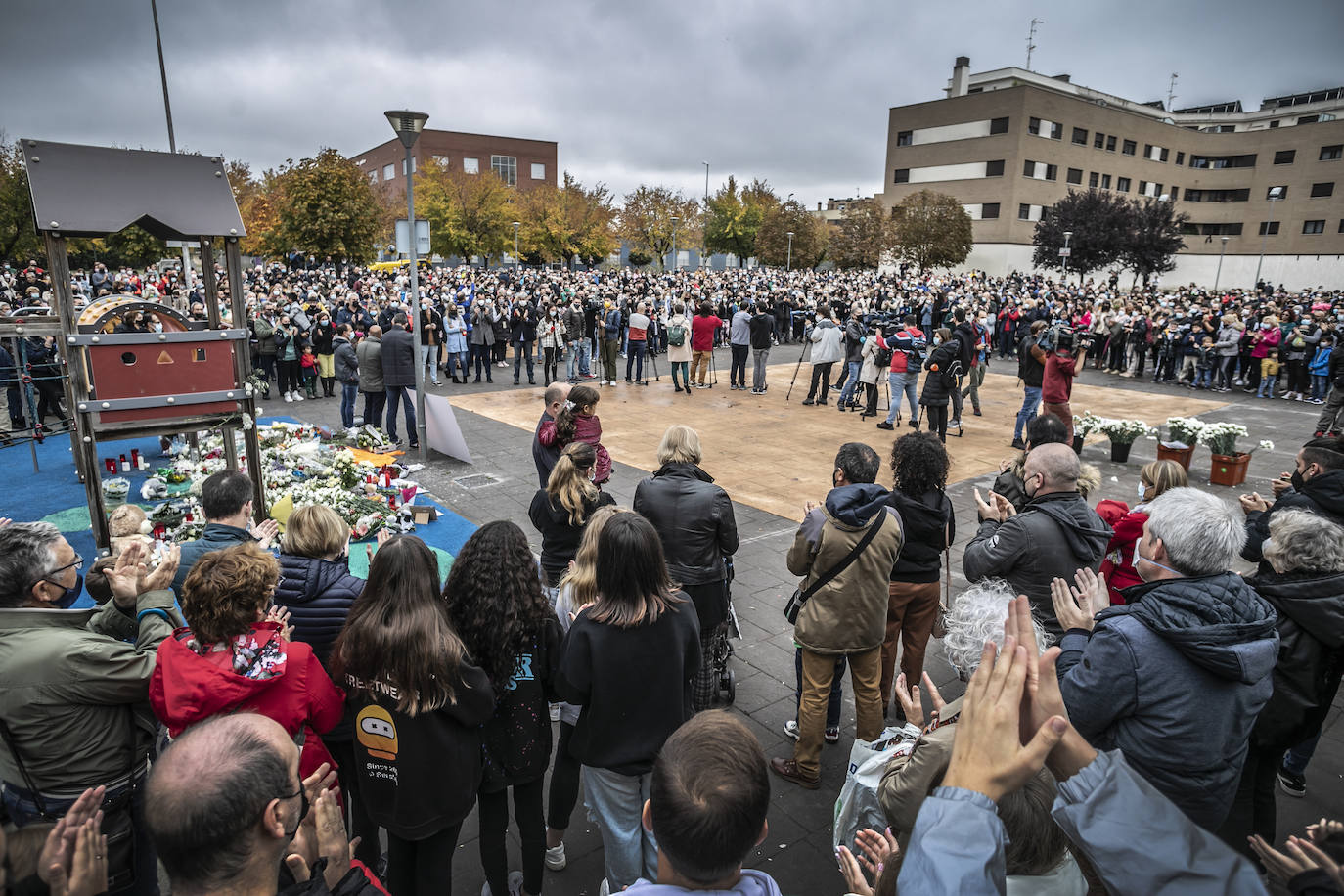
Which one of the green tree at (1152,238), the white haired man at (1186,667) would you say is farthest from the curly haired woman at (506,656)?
the green tree at (1152,238)

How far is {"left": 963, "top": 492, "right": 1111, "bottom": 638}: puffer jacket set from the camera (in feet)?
11.8

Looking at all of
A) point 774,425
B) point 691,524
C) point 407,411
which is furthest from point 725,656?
point 774,425

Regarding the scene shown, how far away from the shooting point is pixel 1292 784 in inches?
156

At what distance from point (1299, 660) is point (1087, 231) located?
44.6 meters

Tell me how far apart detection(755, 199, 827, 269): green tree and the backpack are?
35732mm

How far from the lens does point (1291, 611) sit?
3.09 metres

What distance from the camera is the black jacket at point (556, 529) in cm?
430

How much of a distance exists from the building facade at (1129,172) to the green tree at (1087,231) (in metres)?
8.20

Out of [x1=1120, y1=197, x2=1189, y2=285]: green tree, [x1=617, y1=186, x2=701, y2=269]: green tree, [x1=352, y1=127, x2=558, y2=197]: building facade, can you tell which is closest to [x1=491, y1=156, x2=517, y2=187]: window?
[x1=352, y1=127, x2=558, y2=197]: building facade

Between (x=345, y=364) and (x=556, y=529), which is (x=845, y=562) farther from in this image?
(x=345, y=364)

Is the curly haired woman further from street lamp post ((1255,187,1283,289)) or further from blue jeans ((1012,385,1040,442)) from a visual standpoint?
street lamp post ((1255,187,1283,289))

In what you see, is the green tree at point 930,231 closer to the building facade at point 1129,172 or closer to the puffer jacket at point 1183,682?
the building facade at point 1129,172

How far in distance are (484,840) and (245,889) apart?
4.91 feet

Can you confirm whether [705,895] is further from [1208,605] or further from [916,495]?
[916,495]
